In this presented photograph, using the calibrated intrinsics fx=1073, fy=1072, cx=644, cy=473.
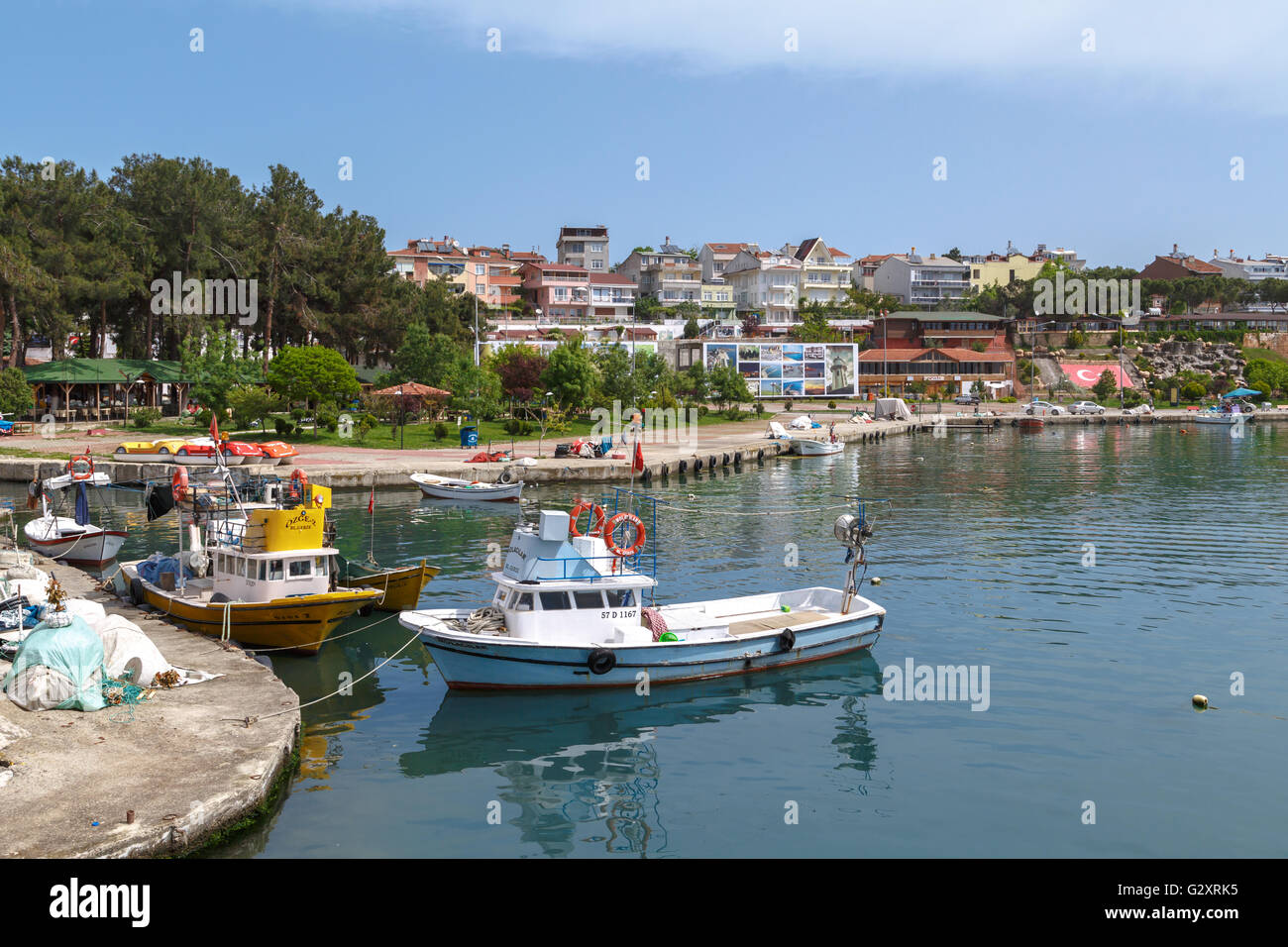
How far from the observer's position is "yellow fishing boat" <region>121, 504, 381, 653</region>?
24625 mm

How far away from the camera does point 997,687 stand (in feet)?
75.2

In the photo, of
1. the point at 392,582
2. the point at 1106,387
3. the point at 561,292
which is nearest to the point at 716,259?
the point at 561,292

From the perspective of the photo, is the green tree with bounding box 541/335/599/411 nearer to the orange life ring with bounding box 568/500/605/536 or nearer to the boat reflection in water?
the orange life ring with bounding box 568/500/605/536

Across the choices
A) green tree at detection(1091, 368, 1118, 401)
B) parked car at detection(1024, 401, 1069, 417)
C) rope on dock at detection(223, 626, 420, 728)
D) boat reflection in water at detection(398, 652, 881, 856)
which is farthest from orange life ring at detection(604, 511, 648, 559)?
green tree at detection(1091, 368, 1118, 401)

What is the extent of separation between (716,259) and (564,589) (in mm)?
156135

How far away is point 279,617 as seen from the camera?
24.7 m

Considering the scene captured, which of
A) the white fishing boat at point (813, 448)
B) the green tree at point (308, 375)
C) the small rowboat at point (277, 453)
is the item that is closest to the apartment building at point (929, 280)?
the white fishing boat at point (813, 448)

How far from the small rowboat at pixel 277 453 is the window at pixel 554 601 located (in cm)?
4001

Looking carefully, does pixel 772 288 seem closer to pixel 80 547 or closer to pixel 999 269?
pixel 999 269

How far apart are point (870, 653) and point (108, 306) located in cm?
7552

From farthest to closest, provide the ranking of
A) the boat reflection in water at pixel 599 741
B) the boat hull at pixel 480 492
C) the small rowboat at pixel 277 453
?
the small rowboat at pixel 277 453, the boat hull at pixel 480 492, the boat reflection in water at pixel 599 741

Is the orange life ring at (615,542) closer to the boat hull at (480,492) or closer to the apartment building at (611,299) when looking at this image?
the boat hull at (480,492)

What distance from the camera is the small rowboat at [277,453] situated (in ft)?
191

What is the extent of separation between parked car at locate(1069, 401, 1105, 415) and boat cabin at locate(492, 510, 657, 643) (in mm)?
105118
